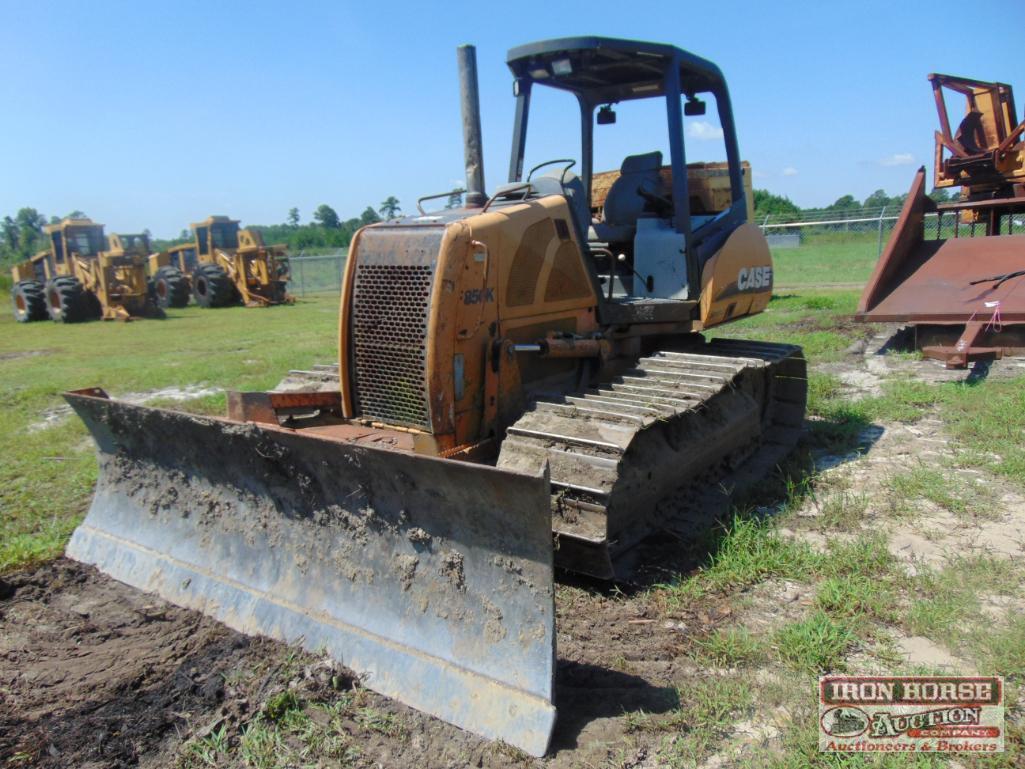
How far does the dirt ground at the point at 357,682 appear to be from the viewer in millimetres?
2816

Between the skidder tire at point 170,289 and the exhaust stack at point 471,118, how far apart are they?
20.9 m

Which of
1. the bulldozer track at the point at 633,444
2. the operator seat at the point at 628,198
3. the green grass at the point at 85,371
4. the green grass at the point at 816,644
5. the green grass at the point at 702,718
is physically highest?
the operator seat at the point at 628,198

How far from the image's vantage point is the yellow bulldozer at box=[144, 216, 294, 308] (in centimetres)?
2344

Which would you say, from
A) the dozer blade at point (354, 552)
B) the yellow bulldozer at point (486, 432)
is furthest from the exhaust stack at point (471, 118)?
the dozer blade at point (354, 552)

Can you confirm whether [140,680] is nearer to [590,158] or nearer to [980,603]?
[980,603]

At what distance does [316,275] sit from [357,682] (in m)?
29.7

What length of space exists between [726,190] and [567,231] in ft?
6.78

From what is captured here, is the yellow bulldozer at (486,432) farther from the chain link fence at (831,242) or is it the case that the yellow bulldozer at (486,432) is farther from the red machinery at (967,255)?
the chain link fence at (831,242)

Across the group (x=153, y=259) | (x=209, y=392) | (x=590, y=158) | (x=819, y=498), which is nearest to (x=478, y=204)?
(x=590, y=158)

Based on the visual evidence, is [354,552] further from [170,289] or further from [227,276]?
[170,289]

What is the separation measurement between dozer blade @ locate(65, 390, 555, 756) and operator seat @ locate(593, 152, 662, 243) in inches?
128

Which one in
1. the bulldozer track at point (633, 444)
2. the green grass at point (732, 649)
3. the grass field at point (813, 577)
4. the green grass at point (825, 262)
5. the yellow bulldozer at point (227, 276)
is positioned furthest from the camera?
the yellow bulldozer at point (227, 276)

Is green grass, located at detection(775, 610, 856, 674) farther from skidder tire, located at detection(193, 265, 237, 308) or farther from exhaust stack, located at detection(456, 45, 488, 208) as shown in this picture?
skidder tire, located at detection(193, 265, 237, 308)

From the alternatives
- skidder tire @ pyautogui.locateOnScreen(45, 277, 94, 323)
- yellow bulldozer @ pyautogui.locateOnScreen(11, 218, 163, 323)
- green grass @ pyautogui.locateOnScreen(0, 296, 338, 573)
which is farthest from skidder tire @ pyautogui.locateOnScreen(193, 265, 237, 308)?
skidder tire @ pyautogui.locateOnScreen(45, 277, 94, 323)
